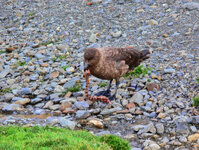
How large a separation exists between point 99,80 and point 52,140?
462cm

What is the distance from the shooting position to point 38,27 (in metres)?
14.3

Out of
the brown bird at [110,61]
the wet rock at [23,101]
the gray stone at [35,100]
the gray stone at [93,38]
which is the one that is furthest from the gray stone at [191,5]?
the wet rock at [23,101]

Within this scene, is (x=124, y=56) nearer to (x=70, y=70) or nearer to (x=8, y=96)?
(x=70, y=70)

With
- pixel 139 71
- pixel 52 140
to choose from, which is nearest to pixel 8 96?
pixel 139 71

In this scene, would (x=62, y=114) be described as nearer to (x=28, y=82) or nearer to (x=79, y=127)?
(x=79, y=127)

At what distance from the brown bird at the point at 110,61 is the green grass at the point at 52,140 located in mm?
1955

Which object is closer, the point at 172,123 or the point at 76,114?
the point at 172,123

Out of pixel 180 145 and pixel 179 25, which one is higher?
pixel 179 25

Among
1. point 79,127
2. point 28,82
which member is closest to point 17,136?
point 79,127

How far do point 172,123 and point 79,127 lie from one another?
2075mm

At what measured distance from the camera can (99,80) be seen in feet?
31.3

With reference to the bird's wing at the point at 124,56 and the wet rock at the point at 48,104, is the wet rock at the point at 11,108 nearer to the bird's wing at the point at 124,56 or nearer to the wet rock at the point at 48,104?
the wet rock at the point at 48,104

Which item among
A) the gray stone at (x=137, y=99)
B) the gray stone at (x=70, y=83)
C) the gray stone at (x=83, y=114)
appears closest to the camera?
the gray stone at (x=83, y=114)

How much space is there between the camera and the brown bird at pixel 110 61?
730 cm
